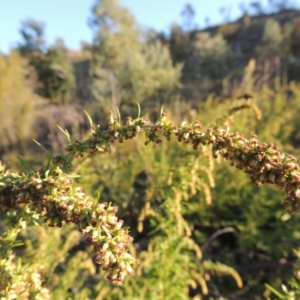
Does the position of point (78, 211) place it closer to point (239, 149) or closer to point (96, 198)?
point (96, 198)

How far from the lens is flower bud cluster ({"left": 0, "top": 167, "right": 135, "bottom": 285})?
0.59 metres

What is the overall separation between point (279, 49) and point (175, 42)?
9027mm

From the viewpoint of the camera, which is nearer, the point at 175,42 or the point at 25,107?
the point at 25,107

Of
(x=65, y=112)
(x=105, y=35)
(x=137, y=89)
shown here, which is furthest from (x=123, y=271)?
(x=105, y=35)

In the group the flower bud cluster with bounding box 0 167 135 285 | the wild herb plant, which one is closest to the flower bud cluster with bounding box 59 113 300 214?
the wild herb plant

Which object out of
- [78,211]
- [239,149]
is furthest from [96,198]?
[239,149]

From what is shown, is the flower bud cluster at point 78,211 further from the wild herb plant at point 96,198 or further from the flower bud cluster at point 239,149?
the flower bud cluster at point 239,149

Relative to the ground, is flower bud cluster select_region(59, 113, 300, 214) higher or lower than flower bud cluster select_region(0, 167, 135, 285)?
higher

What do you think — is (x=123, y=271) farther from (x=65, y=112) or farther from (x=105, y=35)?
(x=105, y=35)

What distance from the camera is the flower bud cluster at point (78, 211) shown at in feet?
1.93

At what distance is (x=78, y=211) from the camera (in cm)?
63

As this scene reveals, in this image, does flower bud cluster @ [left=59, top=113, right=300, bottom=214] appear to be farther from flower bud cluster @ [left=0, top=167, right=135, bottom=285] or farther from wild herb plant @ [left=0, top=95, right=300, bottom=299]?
flower bud cluster @ [left=0, top=167, right=135, bottom=285]

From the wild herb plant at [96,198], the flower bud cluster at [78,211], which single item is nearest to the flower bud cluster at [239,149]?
the wild herb plant at [96,198]

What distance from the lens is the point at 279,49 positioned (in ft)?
68.1
